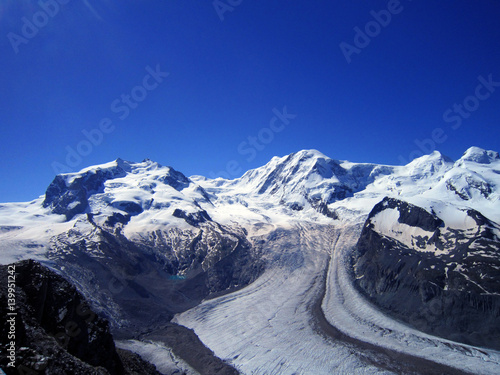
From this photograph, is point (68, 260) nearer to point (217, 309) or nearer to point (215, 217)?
point (217, 309)

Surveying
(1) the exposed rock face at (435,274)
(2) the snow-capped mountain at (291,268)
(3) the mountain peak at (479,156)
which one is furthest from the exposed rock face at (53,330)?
(3) the mountain peak at (479,156)

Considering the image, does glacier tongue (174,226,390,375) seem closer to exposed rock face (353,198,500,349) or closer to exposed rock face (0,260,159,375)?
exposed rock face (353,198,500,349)

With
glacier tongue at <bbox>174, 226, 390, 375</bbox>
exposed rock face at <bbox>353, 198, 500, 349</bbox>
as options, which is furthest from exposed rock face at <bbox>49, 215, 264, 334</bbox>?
exposed rock face at <bbox>353, 198, 500, 349</bbox>

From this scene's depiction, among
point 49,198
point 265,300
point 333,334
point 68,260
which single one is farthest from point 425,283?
point 49,198

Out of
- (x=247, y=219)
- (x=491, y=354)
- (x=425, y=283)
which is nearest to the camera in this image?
(x=491, y=354)

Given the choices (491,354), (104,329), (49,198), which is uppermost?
(49,198)

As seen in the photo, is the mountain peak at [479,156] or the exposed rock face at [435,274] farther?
the mountain peak at [479,156]

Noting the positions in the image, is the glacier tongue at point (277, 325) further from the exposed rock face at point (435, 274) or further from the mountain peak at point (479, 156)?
the mountain peak at point (479, 156)
